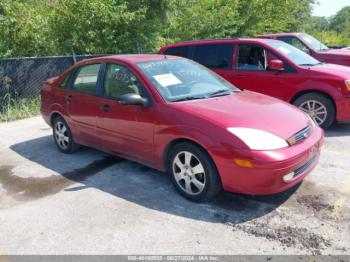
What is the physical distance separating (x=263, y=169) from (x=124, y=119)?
189 centimetres

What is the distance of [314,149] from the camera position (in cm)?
385

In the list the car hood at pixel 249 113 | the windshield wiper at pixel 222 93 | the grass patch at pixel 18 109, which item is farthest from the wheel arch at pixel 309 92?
the grass patch at pixel 18 109

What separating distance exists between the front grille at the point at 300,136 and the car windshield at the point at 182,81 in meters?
1.11

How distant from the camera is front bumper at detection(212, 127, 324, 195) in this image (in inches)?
132

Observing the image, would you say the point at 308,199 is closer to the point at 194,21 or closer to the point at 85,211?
the point at 85,211

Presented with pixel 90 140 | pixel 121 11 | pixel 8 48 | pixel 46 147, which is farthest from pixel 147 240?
pixel 121 11

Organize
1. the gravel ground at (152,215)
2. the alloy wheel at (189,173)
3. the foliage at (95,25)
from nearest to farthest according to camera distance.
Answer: the gravel ground at (152,215), the alloy wheel at (189,173), the foliage at (95,25)

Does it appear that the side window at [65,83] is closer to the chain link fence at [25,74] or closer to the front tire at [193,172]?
the front tire at [193,172]

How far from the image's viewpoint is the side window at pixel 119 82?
14.5 feet

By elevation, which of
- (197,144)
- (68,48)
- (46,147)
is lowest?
(46,147)

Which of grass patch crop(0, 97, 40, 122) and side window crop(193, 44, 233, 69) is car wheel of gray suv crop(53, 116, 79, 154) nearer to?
grass patch crop(0, 97, 40, 122)

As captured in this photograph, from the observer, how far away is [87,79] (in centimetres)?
528

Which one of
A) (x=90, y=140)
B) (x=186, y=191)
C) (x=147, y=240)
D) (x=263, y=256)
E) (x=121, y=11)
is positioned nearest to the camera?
(x=263, y=256)

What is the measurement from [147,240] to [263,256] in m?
1.03
